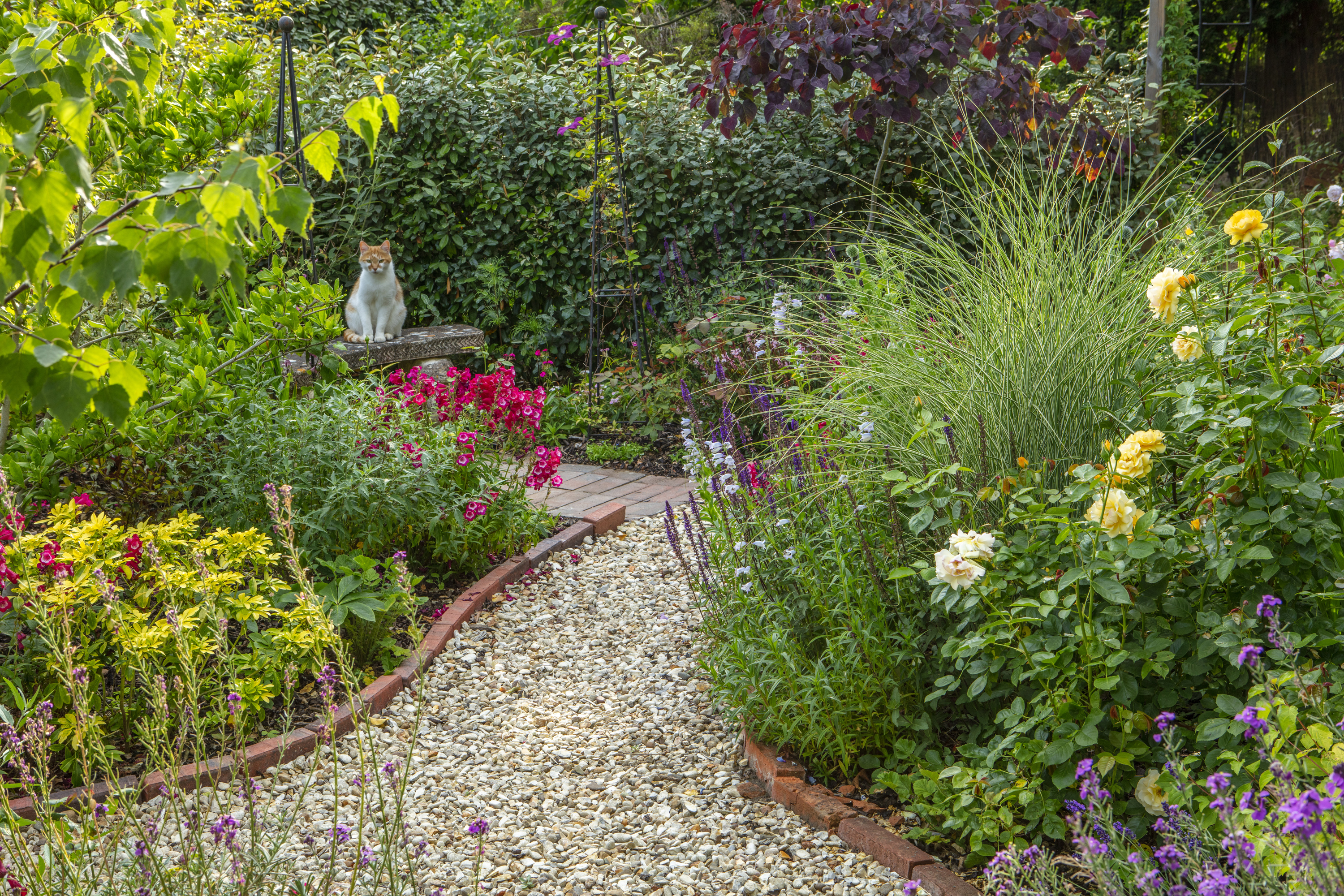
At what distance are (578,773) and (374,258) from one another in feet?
12.7

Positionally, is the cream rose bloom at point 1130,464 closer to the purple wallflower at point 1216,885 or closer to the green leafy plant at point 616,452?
the purple wallflower at point 1216,885

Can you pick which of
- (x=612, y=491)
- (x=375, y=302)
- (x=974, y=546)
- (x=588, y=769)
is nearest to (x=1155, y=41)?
(x=612, y=491)

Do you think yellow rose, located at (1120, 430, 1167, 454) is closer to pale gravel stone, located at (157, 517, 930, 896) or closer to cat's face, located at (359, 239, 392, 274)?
pale gravel stone, located at (157, 517, 930, 896)

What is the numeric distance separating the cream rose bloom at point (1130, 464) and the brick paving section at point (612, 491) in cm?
304

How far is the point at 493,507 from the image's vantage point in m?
4.02

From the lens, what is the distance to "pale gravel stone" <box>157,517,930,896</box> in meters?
2.28

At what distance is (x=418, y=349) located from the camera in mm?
6113

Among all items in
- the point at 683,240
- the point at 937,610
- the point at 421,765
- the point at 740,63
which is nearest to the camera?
the point at 937,610

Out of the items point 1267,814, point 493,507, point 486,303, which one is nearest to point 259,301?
point 493,507

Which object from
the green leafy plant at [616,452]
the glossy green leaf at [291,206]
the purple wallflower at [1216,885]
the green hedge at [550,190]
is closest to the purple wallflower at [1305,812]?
the purple wallflower at [1216,885]

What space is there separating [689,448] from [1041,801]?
179 centimetres

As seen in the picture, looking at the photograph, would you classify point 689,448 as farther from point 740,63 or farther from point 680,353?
point 740,63

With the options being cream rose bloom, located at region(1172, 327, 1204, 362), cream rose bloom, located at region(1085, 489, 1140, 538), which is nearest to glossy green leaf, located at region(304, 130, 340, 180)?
cream rose bloom, located at region(1085, 489, 1140, 538)

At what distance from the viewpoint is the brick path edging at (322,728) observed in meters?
2.08
